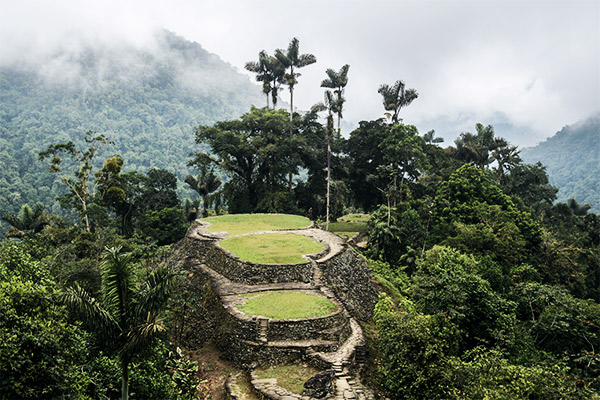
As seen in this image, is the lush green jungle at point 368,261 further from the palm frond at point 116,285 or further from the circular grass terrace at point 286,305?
the circular grass terrace at point 286,305

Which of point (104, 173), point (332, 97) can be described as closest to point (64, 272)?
point (104, 173)

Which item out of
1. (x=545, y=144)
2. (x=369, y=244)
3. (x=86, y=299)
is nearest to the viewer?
(x=86, y=299)

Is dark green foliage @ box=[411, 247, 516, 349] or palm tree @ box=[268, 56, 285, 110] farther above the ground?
palm tree @ box=[268, 56, 285, 110]

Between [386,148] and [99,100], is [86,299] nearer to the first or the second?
[386,148]

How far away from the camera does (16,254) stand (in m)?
10.0

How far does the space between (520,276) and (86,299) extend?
22607 millimetres

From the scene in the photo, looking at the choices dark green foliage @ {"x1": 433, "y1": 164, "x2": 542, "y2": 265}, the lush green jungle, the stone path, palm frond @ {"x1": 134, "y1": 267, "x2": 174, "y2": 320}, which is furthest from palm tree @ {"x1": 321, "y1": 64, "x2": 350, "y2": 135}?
palm frond @ {"x1": 134, "y1": 267, "x2": 174, "y2": 320}

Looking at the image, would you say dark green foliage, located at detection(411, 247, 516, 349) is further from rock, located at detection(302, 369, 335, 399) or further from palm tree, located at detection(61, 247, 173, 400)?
palm tree, located at detection(61, 247, 173, 400)

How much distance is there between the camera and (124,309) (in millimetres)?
7812

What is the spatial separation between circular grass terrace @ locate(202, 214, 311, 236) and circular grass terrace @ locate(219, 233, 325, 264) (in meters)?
1.93

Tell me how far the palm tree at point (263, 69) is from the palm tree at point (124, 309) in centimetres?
3163

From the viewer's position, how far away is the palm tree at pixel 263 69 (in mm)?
36406

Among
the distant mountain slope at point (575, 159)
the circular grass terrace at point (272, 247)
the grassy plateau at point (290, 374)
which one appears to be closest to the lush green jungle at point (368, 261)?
the grassy plateau at point (290, 374)

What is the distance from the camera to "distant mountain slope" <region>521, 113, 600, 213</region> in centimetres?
9468
